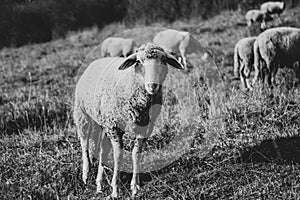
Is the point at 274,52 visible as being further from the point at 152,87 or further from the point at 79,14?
the point at 79,14

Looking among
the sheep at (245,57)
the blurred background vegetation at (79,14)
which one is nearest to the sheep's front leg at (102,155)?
the sheep at (245,57)

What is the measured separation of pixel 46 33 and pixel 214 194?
1555cm

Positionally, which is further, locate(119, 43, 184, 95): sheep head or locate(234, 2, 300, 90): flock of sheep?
locate(234, 2, 300, 90): flock of sheep

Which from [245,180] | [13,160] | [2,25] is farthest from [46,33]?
[245,180]

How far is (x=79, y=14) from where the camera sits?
62.6ft

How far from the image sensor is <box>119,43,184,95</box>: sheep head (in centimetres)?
332

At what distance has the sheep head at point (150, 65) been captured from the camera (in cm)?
332

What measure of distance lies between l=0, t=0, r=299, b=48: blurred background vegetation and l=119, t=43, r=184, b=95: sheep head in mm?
13145

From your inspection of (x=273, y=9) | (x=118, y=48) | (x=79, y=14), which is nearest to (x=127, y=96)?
(x=118, y=48)

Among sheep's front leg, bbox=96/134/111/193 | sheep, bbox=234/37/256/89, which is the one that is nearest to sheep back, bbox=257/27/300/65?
sheep, bbox=234/37/256/89

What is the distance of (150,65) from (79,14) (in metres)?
16.3

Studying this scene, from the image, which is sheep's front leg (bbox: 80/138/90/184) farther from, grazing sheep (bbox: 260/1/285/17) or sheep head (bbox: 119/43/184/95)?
grazing sheep (bbox: 260/1/285/17)

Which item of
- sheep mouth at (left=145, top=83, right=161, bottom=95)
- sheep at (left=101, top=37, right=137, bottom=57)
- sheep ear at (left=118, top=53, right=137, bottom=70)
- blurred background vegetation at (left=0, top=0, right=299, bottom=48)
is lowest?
blurred background vegetation at (left=0, top=0, right=299, bottom=48)

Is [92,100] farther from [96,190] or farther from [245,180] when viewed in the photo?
[245,180]
